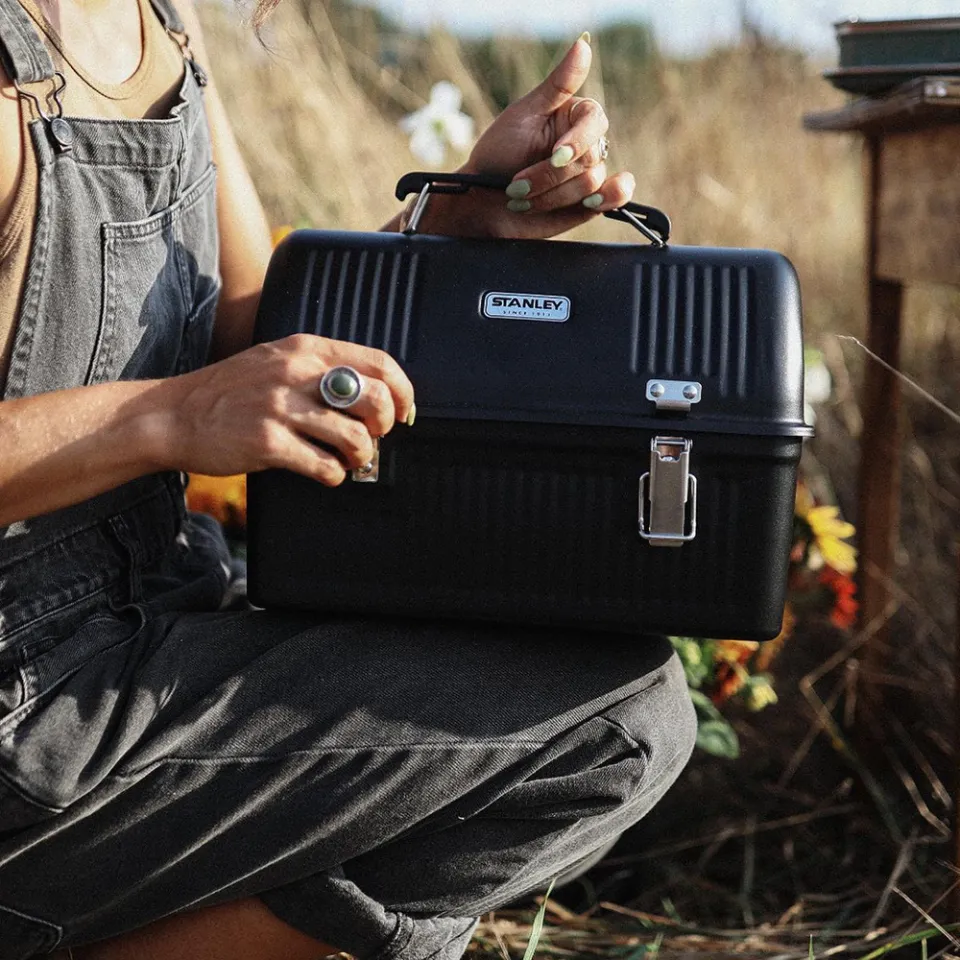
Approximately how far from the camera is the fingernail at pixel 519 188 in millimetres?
1293

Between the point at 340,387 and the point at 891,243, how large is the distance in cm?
124

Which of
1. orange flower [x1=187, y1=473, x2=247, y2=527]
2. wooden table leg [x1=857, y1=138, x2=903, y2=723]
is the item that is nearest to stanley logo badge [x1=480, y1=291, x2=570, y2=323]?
orange flower [x1=187, y1=473, x2=247, y2=527]

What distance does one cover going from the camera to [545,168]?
1286 mm

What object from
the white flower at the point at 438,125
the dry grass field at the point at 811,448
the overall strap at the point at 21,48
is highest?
the overall strap at the point at 21,48

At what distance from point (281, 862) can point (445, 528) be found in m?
0.36

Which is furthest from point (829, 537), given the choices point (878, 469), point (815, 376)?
point (815, 376)

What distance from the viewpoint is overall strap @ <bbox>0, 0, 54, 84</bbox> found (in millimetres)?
1107

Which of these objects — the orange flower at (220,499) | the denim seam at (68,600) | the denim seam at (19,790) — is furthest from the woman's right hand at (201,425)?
the orange flower at (220,499)

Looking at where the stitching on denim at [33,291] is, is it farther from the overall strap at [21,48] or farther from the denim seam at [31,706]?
the denim seam at [31,706]

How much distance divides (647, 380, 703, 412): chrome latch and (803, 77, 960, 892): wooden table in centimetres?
62

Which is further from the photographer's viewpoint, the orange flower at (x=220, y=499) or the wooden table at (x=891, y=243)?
the orange flower at (x=220, y=499)

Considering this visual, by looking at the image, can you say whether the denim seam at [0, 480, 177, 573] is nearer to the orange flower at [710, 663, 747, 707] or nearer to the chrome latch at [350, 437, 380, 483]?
the chrome latch at [350, 437, 380, 483]

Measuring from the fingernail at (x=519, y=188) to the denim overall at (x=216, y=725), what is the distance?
357 mm

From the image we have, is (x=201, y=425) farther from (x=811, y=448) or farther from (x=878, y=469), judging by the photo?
(x=811, y=448)
